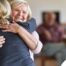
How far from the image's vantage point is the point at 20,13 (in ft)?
4.99

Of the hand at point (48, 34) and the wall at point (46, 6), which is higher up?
the wall at point (46, 6)

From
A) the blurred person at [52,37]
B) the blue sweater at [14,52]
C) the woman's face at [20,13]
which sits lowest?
the blurred person at [52,37]

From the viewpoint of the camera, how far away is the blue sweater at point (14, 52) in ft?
4.33

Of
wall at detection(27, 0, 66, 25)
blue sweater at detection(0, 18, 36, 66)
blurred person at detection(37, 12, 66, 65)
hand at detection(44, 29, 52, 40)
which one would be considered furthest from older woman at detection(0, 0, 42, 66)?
wall at detection(27, 0, 66, 25)

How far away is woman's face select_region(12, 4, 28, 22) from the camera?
1.50m

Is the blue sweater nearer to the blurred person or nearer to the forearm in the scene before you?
the forearm

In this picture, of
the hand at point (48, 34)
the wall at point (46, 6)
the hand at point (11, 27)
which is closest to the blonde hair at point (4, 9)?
the hand at point (11, 27)

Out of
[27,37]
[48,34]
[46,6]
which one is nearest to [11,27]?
[27,37]

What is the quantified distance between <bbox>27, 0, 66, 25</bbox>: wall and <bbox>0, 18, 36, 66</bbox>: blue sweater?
3.31m

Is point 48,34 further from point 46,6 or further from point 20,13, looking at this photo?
point 20,13

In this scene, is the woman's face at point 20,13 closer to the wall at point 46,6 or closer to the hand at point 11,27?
the hand at point 11,27

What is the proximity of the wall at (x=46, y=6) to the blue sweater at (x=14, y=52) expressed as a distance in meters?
3.31

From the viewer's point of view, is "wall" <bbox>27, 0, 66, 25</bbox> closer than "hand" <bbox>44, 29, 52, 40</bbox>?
No

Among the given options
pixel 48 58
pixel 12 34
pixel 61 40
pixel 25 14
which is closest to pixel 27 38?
pixel 12 34
